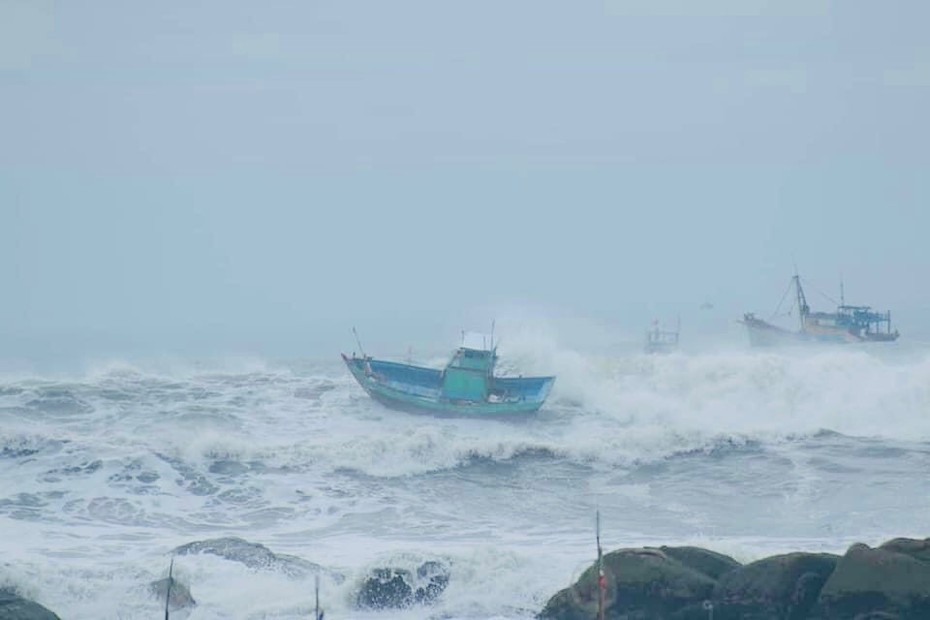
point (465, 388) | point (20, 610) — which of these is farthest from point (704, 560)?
point (465, 388)

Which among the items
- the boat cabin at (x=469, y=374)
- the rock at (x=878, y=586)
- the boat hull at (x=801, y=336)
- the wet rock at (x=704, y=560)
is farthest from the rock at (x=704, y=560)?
the boat hull at (x=801, y=336)

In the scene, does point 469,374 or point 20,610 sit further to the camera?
point 469,374

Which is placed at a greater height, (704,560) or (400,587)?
(704,560)

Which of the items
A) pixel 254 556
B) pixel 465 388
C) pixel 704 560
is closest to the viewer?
pixel 704 560

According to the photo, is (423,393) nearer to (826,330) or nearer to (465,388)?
(465,388)

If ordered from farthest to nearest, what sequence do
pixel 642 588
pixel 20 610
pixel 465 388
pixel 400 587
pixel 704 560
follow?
pixel 465 388, pixel 400 587, pixel 704 560, pixel 642 588, pixel 20 610

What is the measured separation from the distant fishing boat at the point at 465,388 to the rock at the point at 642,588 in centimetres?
2355

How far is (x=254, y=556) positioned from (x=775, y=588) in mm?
9682

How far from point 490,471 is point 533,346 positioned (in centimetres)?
1881

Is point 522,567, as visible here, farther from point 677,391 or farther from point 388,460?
point 677,391

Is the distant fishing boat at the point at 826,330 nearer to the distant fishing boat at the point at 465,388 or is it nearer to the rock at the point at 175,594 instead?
the distant fishing boat at the point at 465,388

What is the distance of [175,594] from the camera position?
20.5 metres

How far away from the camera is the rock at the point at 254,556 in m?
22.3

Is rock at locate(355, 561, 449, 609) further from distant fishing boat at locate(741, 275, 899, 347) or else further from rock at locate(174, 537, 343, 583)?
distant fishing boat at locate(741, 275, 899, 347)
